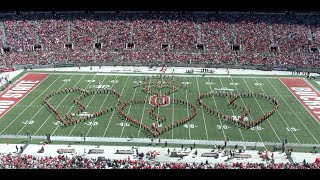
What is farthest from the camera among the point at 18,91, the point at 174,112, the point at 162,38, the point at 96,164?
the point at 162,38

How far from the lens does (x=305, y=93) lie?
4103 centimetres

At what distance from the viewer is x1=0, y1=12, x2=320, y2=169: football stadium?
2719 cm

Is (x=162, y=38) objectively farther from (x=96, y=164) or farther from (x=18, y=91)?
(x=96, y=164)

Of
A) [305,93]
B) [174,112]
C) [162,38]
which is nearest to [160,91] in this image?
[174,112]

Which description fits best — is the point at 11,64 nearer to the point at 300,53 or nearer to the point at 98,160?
the point at 98,160

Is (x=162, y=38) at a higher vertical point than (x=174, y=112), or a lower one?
higher

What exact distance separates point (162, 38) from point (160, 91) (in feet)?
63.6

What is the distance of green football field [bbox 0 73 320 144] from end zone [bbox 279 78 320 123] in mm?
627

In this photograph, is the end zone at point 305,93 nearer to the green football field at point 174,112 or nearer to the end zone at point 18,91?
the green football field at point 174,112

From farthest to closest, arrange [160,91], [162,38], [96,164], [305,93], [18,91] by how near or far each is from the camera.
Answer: [162,38], [160,91], [305,93], [18,91], [96,164]

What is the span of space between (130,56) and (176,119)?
2369 cm
